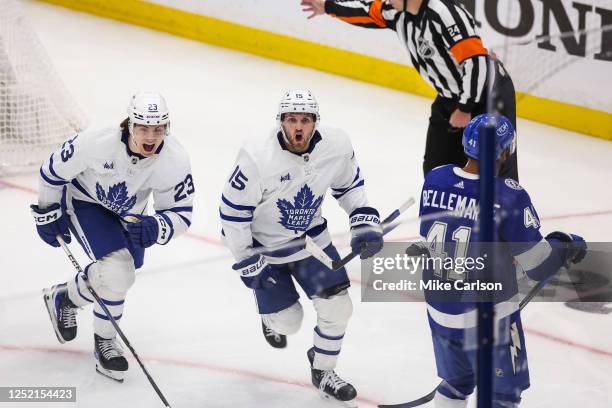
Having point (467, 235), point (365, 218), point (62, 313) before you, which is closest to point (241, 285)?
point (62, 313)

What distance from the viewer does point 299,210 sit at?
12.4 feet

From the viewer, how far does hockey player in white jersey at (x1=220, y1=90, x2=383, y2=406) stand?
144 inches

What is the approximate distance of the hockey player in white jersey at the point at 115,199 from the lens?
3.85m

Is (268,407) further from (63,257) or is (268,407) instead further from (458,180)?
(63,257)

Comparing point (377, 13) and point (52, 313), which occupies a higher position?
point (377, 13)

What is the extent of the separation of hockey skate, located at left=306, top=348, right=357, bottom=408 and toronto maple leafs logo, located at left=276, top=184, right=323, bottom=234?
0.49 meters

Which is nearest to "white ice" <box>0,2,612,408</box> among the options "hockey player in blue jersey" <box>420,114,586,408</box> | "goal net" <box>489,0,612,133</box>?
"goal net" <box>489,0,612,133</box>

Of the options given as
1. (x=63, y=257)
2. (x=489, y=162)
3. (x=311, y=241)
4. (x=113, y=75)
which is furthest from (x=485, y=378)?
(x=113, y=75)

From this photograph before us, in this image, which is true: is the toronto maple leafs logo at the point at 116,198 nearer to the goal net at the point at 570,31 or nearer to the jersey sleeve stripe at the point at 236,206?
the jersey sleeve stripe at the point at 236,206

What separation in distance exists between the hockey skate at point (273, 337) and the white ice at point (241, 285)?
7cm

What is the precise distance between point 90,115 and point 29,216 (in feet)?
4.95

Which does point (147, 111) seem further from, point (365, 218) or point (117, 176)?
point (365, 218)

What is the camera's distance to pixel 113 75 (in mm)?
7605

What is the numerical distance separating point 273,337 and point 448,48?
125cm
